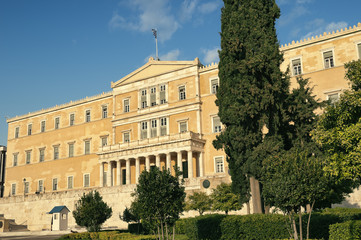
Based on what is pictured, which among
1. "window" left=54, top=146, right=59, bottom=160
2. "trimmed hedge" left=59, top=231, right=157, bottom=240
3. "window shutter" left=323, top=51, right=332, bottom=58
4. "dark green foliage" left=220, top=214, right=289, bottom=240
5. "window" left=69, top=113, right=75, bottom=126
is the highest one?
"window shutter" left=323, top=51, right=332, bottom=58

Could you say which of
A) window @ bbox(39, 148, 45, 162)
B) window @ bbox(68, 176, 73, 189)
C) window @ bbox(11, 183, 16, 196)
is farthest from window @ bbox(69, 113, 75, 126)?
window @ bbox(11, 183, 16, 196)

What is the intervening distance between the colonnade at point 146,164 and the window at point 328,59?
628 inches

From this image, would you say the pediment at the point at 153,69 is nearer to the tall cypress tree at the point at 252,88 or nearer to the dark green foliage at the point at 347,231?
the tall cypress tree at the point at 252,88

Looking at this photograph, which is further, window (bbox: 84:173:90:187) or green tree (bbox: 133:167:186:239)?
window (bbox: 84:173:90:187)

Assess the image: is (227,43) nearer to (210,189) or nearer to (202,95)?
(210,189)

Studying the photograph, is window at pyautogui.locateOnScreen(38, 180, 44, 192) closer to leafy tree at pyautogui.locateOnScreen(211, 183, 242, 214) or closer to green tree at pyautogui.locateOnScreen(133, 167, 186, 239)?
leafy tree at pyautogui.locateOnScreen(211, 183, 242, 214)

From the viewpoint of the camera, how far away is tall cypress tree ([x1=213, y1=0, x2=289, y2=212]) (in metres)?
22.9

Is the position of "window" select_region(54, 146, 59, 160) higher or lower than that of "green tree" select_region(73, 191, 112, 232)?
higher

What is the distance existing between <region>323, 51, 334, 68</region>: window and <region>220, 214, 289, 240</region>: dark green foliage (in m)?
22.8

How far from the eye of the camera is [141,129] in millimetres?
46656

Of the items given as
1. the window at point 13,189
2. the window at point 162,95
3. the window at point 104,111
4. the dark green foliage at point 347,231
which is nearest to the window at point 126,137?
the window at point 104,111

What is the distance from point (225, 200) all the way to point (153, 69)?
79.5 ft

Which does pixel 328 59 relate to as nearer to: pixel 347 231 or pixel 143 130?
pixel 143 130

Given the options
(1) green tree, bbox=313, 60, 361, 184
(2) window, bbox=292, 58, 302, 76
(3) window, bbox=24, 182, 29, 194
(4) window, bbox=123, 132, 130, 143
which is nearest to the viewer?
(1) green tree, bbox=313, 60, 361, 184
